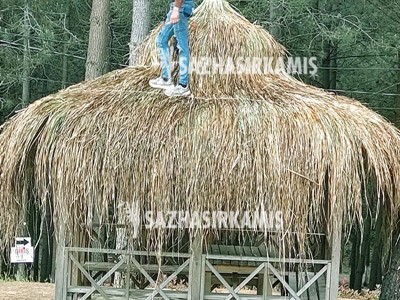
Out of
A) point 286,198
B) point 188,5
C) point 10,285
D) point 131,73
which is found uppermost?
point 188,5

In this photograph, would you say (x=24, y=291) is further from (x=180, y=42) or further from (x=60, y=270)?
(x=180, y=42)

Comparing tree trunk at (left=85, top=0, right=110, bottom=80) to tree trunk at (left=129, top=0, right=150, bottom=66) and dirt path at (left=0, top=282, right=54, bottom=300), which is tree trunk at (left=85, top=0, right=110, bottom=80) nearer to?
tree trunk at (left=129, top=0, right=150, bottom=66)

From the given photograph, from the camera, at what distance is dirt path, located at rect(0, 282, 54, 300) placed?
11.4 meters

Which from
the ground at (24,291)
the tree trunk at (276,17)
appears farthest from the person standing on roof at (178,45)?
the tree trunk at (276,17)

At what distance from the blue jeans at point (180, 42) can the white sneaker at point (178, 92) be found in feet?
0.25

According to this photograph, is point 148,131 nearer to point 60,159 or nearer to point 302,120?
point 60,159

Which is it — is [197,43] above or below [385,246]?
above

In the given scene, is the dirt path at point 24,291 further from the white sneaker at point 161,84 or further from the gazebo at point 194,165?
the white sneaker at point 161,84

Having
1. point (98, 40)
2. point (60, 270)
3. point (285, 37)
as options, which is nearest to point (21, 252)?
point (98, 40)

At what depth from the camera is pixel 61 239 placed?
6.96m

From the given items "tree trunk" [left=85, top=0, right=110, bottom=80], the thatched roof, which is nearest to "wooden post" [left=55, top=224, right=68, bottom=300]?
the thatched roof

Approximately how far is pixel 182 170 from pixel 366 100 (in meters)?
10.3

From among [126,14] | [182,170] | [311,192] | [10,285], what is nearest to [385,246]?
[311,192]

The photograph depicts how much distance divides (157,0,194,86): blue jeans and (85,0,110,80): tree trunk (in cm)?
488
